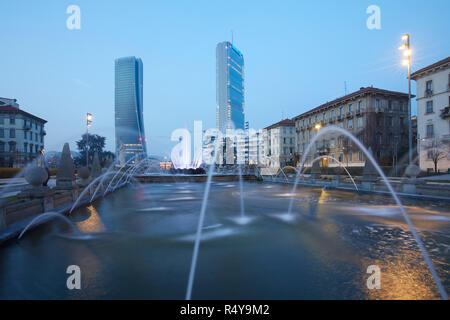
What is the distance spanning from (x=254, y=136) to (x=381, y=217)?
118855 millimetres

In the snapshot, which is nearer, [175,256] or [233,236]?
[175,256]

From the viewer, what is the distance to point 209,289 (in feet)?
13.4

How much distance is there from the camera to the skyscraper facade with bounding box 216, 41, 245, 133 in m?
161

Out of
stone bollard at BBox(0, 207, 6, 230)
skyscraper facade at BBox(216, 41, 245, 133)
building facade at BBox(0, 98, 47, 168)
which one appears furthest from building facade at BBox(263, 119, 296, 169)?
stone bollard at BBox(0, 207, 6, 230)

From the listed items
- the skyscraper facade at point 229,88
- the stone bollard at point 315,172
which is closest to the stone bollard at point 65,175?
the stone bollard at point 315,172

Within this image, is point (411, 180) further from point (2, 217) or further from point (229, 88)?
point (229, 88)

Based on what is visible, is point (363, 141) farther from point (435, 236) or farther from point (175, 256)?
point (175, 256)

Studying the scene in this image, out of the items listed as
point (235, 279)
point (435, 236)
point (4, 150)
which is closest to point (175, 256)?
point (235, 279)

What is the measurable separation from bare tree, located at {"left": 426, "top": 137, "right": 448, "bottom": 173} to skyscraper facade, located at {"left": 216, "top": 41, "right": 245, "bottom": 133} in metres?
124

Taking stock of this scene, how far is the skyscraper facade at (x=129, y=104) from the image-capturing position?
109 m

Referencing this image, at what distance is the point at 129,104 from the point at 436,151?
4345 inches

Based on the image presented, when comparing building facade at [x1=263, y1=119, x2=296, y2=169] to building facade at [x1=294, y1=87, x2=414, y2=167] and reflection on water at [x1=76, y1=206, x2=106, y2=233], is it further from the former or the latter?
reflection on water at [x1=76, y1=206, x2=106, y2=233]

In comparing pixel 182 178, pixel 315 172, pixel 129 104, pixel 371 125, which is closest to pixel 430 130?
pixel 371 125

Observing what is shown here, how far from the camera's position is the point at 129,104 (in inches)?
4535
